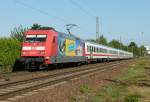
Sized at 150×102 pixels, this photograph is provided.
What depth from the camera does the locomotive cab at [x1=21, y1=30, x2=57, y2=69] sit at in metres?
28.9

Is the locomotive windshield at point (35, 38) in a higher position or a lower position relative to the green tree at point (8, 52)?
higher

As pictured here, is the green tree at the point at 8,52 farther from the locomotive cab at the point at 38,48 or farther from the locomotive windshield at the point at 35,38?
the locomotive windshield at the point at 35,38

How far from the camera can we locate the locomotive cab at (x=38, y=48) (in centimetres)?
2888

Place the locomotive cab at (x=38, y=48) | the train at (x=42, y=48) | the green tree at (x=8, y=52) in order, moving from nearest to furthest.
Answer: the locomotive cab at (x=38, y=48) → the train at (x=42, y=48) → the green tree at (x=8, y=52)

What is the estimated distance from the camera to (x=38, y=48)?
96.8 ft

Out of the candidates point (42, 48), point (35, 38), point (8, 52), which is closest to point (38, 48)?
point (42, 48)

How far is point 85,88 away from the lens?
16766mm

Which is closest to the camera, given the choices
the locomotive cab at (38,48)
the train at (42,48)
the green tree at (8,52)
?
the locomotive cab at (38,48)

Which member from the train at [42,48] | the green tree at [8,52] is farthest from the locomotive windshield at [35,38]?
the green tree at [8,52]

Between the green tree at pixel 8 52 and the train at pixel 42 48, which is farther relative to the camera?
the green tree at pixel 8 52

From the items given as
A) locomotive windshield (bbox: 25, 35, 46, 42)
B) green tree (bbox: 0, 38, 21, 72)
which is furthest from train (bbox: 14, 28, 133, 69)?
green tree (bbox: 0, 38, 21, 72)

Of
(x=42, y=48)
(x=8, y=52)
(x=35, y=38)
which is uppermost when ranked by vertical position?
(x=35, y=38)

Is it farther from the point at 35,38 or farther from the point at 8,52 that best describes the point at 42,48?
the point at 8,52

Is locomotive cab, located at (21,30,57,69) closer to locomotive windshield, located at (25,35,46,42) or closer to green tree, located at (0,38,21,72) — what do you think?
locomotive windshield, located at (25,35,46,42)
